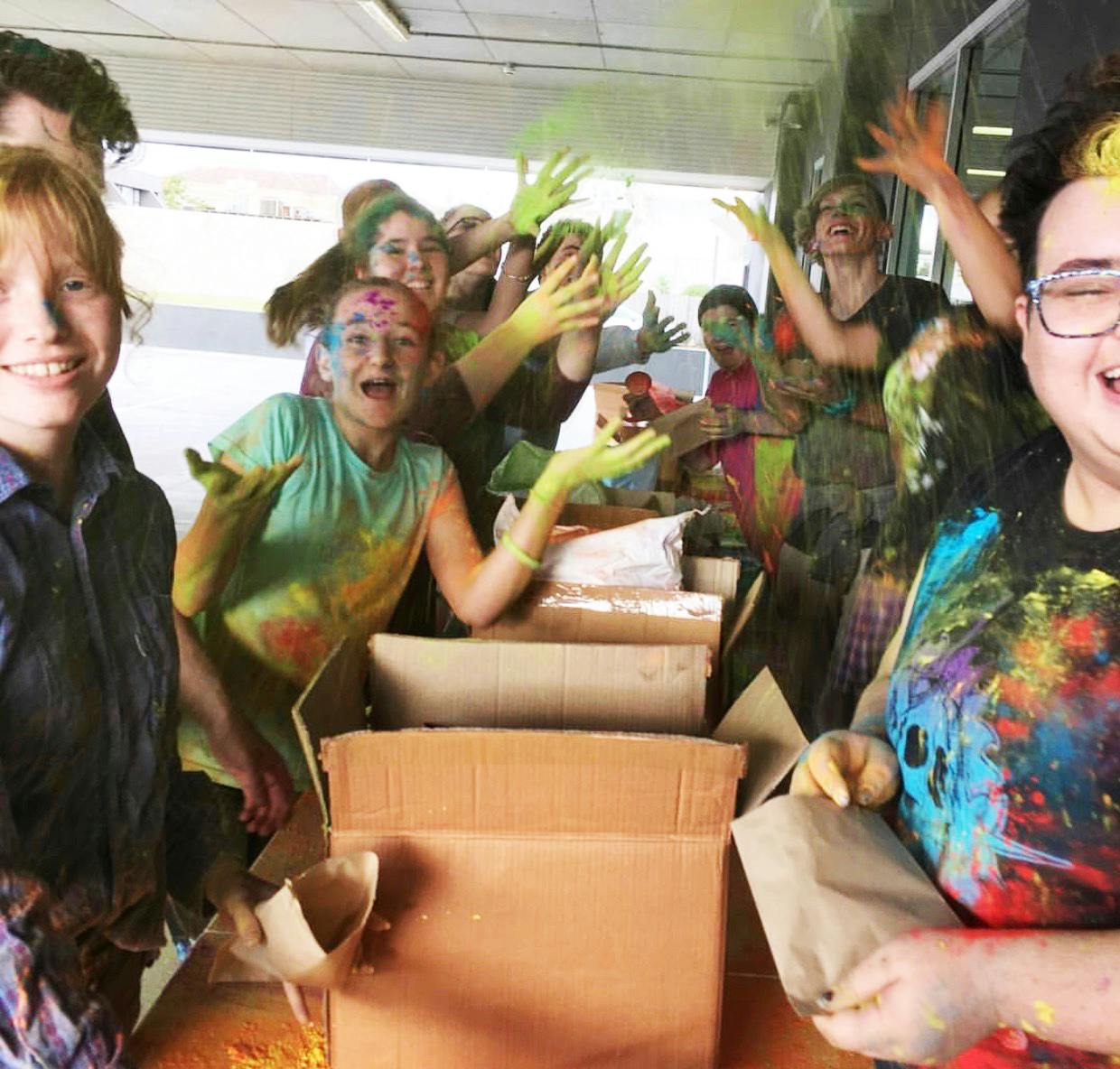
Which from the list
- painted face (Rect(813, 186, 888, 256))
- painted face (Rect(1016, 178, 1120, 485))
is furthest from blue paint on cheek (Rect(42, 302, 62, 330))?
painted face (Rect(813, 186, 888, 256))

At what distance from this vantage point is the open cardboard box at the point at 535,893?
0.64 meters

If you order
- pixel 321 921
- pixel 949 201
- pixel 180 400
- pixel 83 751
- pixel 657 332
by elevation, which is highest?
pixel 949 201

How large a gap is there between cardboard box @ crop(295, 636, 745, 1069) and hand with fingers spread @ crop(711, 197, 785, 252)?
1.78ft

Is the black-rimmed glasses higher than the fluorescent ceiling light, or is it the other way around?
the fluorescent ceiling light

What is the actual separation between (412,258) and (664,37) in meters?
0.31

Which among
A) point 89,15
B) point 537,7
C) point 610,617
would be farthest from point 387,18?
point 610,617

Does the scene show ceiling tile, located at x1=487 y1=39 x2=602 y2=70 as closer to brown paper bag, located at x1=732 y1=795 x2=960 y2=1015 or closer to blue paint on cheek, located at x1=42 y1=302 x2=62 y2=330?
blue paint on cheek, located at x1=42 y1=302 x2=62 y2=330

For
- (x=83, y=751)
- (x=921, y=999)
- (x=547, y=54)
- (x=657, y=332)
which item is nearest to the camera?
(x=921, y=999)

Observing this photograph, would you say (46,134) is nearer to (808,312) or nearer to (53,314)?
(53,314)

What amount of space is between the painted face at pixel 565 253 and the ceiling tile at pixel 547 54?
15 cm

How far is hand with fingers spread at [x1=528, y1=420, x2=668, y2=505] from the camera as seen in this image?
3.26 ft

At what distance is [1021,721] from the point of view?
1.92ft

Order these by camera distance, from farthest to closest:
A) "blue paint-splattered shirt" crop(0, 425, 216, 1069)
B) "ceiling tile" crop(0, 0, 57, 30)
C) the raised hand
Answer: the raised hand
"ceiling tile" crop(0, 0, 57, 30)
"blue paint-splattered shirt" crop(0, 425, 216, 1069)

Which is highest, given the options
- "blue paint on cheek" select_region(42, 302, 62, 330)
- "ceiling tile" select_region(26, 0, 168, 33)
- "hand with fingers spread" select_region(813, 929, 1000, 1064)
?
"ceiling tile" select_region(26, 0, 168, 33)
